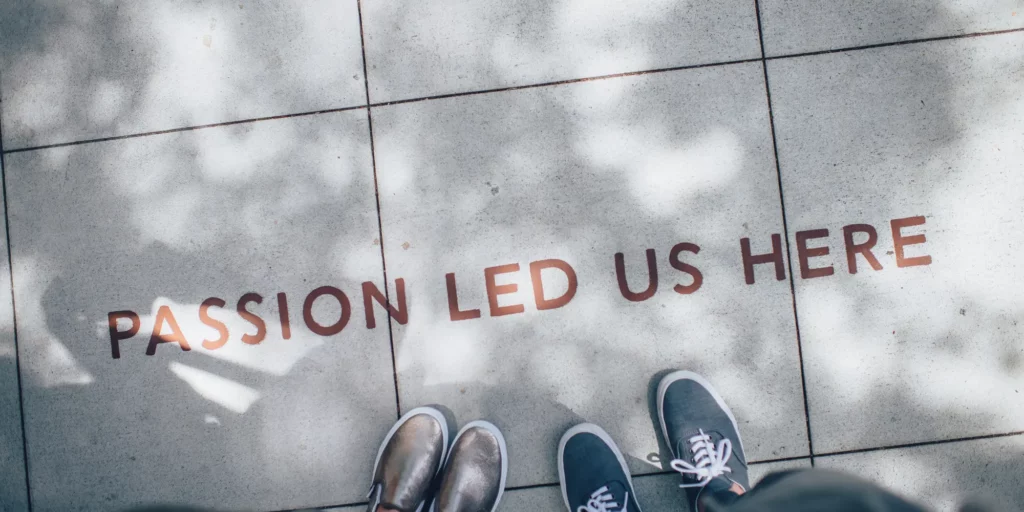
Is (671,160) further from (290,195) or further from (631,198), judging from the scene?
(290,195)

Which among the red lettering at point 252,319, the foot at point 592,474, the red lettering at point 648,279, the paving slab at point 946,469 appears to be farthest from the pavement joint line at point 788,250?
the red lettering at point 252,319

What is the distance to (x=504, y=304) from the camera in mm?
2359

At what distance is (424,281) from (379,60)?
929 millimetres

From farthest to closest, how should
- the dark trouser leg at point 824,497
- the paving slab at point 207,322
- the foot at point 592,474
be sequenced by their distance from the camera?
the paving slab at point 207,322
the foot at point 592,474
the dark trouser leg at point 824,497

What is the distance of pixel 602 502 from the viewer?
2.27m

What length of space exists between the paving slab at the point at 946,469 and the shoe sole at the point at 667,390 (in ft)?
1.26

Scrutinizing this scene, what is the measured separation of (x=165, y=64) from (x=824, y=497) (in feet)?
9.23

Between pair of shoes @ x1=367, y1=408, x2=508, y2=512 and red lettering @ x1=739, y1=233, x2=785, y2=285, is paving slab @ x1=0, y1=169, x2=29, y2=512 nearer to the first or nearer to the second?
pair of shoes @ x1=367, y1=408, x2=508, y2=512

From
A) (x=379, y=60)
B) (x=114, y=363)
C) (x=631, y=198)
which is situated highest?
(x=379, y=60)

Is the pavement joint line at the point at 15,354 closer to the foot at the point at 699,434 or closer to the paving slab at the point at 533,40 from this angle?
the paving slab at the point at 533,40

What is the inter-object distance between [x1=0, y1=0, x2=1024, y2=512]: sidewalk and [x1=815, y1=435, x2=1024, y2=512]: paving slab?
2cm

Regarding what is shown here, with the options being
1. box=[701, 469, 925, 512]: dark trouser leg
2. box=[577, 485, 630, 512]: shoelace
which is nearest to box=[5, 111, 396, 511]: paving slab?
box=[577, 485, 630, 512]: shoelace

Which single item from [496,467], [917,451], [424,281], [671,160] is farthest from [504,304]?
[917,451]

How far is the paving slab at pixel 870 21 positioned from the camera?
2369mm
